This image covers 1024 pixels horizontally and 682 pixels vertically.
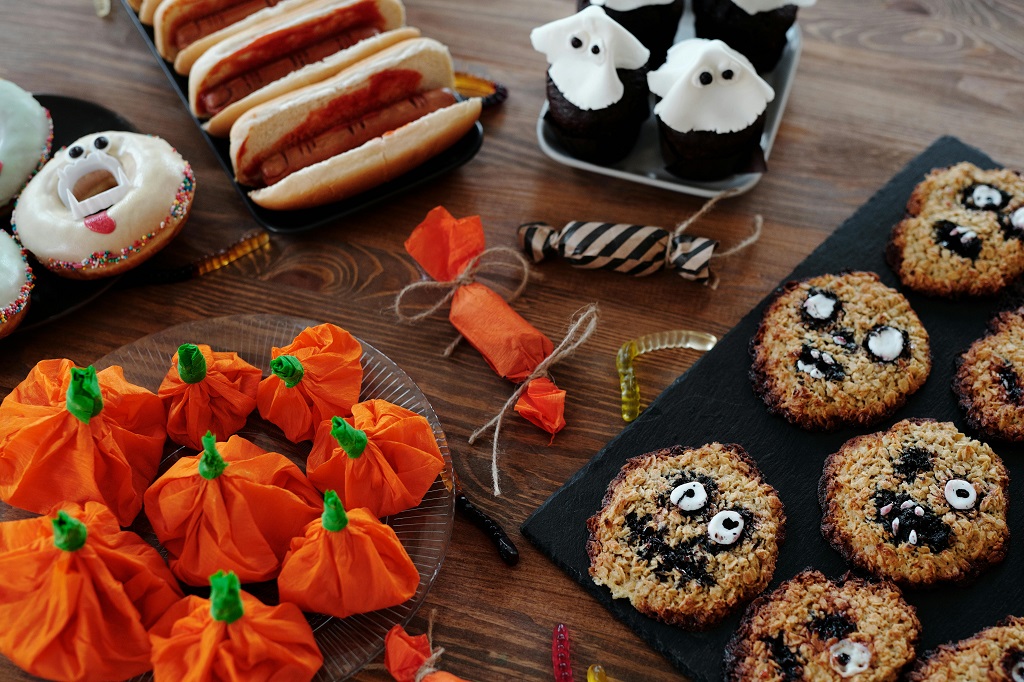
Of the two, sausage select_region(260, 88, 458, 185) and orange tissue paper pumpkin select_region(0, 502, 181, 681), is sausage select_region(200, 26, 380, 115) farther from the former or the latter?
orange tissue paper pumpkin select_region(0, 502, 181, 681)

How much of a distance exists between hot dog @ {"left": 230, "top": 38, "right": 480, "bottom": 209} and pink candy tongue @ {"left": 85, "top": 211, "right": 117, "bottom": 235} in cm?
26

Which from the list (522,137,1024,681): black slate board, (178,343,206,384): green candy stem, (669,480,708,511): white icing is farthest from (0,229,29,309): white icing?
(669,480,708,511): white icing

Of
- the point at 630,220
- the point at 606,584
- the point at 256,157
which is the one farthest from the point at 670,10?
the point at 606,584

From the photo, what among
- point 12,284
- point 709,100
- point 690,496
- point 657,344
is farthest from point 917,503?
point 12,284

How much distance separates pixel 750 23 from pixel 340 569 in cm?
130

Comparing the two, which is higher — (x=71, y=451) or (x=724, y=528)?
(x=71, y=451)

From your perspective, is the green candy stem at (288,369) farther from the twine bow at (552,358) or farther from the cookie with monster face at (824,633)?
the cookie with monster face at (824,633)

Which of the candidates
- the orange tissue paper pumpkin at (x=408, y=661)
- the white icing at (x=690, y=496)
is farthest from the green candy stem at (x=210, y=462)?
the white icing at (x=690, y=496)

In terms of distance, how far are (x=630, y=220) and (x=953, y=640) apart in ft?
3.06

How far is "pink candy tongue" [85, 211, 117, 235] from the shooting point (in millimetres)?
1524

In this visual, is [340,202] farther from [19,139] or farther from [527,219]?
[19,139]

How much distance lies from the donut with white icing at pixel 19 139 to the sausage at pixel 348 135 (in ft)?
1.46

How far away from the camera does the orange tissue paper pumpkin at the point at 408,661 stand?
1.24 m

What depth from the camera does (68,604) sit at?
44.2 inches
